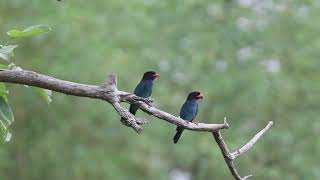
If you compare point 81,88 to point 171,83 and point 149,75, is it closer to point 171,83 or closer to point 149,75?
point 149,75

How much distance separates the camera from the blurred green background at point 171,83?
26.3 ft

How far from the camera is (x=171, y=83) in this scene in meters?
9.55

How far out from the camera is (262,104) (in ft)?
31.4

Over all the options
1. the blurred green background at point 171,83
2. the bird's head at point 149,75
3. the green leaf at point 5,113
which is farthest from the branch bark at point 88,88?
the blurred green background at point 171,83

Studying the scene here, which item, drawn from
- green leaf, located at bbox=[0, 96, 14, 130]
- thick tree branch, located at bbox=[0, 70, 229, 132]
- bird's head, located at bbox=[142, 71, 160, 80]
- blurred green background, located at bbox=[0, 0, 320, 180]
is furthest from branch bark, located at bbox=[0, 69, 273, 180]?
blurred green background, located at bbox=[0, 0, 320, 180]

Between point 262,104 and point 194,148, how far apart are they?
96 cm

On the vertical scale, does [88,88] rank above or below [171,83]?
below

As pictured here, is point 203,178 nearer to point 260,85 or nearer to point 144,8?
point 260,85

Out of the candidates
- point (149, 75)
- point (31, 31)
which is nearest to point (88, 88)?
point (31, 31)

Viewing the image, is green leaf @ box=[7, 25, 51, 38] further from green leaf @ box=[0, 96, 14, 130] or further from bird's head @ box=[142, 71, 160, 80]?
bird's head @ box=[142, 71, 160, 80]

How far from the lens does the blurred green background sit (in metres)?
8.02

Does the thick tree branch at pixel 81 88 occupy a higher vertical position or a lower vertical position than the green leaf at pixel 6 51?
higher

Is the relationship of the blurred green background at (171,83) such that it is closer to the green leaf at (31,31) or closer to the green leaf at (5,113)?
the green leaf at (5,113)

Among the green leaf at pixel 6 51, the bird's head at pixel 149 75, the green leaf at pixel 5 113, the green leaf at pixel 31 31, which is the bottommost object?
the green leaf at pixel 5 113
